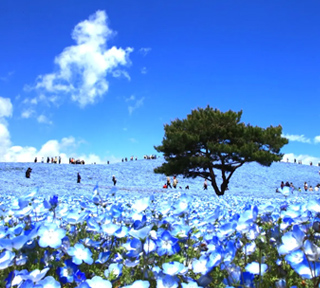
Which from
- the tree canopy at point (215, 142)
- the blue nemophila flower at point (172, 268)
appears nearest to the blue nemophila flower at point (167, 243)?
the blue nemophila flower at point (172, 268)

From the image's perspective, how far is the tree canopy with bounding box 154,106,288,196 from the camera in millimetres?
25250

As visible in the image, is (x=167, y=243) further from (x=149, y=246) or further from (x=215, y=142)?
(x=215, y=142)

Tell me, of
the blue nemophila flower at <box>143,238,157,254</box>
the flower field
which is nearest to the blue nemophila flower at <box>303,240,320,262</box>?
the flower field

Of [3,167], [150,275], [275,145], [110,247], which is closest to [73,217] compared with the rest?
[110,247]

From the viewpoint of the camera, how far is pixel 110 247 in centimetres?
246

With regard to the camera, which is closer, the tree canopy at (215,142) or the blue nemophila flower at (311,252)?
the blue nemophila flower at (311,252)

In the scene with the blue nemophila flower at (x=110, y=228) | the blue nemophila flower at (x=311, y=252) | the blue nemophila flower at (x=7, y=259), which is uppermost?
the blue nemophila flower at (x=110, y=228)

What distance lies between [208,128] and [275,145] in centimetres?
523

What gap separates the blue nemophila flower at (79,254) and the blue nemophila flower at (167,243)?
424mm

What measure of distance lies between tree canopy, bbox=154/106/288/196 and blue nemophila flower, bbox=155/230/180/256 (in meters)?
23.2

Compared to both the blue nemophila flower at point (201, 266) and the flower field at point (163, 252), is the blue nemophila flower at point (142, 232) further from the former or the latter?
the blue nemophila flower at point (201, 266)

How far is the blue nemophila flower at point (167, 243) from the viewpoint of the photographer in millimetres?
1810

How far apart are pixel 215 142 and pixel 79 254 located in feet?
80.8

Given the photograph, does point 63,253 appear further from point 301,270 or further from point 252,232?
point 301,270
